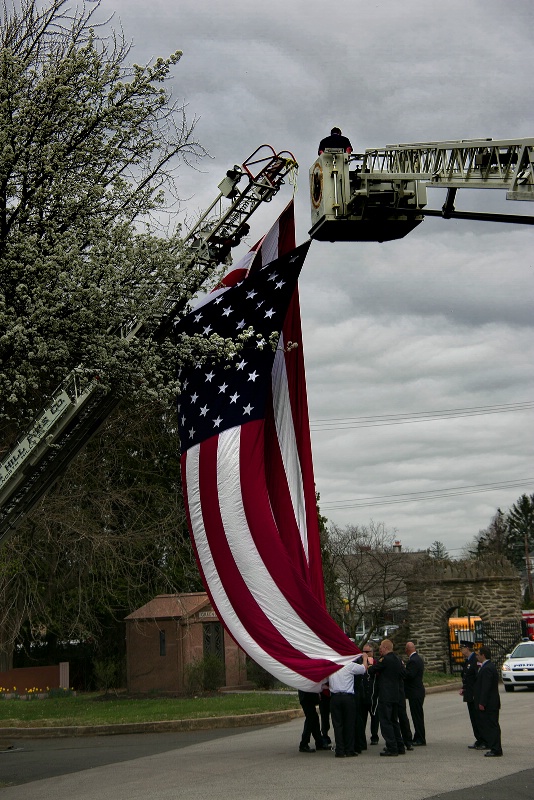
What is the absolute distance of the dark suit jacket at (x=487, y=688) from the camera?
1351 centimetres

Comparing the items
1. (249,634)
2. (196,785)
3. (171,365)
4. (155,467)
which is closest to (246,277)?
(171,365)

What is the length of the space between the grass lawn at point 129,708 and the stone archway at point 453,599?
8395 mm

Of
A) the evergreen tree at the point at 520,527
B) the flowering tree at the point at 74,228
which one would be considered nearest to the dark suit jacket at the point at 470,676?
the flowering tree at the point at 74,228

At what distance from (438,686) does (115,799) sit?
19670 millimetres

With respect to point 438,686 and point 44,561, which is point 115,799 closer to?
point 44,561

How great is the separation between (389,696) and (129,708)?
40.0ft

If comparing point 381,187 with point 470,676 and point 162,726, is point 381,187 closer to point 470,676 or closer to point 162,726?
point 470,676

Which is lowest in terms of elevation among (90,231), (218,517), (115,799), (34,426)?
(115,799)

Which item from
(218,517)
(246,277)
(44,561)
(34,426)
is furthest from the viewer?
(44,561)

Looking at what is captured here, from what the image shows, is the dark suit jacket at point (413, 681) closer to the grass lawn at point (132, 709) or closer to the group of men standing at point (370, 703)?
the group of men standing at point (370, 703)

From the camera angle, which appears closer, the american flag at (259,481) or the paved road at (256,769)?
the paved road at (256,769)

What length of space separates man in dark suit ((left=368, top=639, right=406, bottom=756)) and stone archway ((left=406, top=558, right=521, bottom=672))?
63.6 ft

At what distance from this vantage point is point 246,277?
17.1 m

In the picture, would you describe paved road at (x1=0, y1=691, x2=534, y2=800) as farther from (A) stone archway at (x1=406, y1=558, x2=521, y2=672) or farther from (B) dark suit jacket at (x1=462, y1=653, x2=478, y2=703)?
(A) stone archway at (x1=406, y1=558, x2=521, y2=672)
